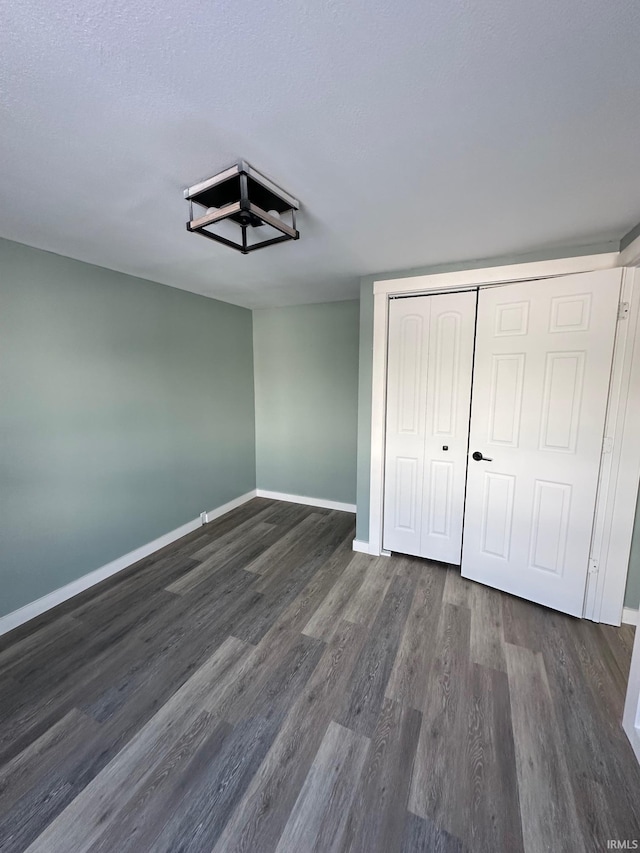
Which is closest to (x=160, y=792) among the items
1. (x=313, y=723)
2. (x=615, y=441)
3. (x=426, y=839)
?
(x=313, y=723)

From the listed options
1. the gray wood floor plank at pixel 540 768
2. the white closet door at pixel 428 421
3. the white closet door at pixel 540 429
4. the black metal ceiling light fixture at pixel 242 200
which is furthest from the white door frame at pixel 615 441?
the black metal ceiling light fixture at pixel 242 200

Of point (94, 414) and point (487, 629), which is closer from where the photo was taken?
point (487, 629)

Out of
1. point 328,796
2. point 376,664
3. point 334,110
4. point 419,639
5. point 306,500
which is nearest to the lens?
point 334,110

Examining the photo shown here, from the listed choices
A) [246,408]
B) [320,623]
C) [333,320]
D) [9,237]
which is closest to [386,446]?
[320,623]

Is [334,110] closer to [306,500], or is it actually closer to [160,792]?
[160,792]

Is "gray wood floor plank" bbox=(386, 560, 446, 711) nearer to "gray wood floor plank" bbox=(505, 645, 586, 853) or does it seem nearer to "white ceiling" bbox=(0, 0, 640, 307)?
"gray wood floor plank" bbox=(505, 645, 586, 853)

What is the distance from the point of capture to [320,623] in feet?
6.93

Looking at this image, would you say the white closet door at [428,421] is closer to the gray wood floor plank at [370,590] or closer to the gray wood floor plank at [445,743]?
the gray wood floor plank at [370,590]

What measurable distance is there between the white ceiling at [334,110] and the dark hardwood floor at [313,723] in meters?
2.33

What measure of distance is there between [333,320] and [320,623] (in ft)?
9.50

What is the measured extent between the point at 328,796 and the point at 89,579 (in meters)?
2.17

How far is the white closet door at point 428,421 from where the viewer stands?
2.48m

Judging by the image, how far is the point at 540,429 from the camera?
7.15 ft

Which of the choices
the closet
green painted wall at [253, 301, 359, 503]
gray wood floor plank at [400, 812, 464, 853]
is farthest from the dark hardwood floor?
green painted wall at [253, 301, 359, 503]
